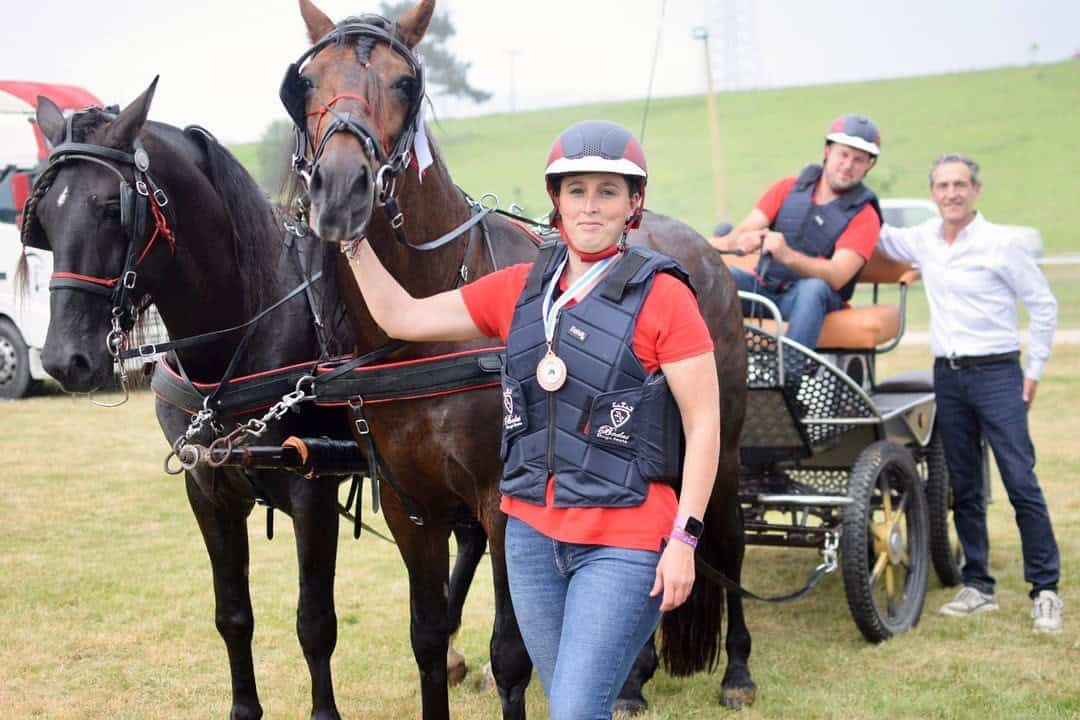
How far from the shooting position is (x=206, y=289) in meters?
3.46

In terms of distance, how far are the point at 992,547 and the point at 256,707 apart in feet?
14.7

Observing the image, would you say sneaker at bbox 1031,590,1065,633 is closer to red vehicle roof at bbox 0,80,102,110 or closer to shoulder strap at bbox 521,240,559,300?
shoulder strap at bbox 521,240,559,300

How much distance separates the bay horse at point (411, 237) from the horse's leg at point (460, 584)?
0.92 metres

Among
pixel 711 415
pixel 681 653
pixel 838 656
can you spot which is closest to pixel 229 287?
pixel 711 415

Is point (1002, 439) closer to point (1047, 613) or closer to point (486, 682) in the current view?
point (1047, 613)

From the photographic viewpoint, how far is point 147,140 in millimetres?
3281

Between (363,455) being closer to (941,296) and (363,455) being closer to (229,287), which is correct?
(229,287)

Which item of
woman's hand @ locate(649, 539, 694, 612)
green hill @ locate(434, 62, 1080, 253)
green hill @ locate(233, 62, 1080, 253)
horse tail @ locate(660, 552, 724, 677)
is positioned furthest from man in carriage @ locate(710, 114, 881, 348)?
green hill @ locate(434, 62, 1080, 253)

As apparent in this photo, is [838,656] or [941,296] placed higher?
[941,296]

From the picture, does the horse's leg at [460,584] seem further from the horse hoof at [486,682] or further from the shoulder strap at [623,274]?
the shoulder strap at [623,274]

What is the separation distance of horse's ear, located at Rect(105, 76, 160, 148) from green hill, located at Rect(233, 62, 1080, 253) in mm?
25707

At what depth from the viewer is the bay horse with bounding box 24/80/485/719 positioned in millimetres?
3062

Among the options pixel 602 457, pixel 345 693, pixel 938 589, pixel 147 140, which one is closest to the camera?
pixel 602 457

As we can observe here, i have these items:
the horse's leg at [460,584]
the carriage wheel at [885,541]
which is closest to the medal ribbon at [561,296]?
the horse's leg at [460,584]
